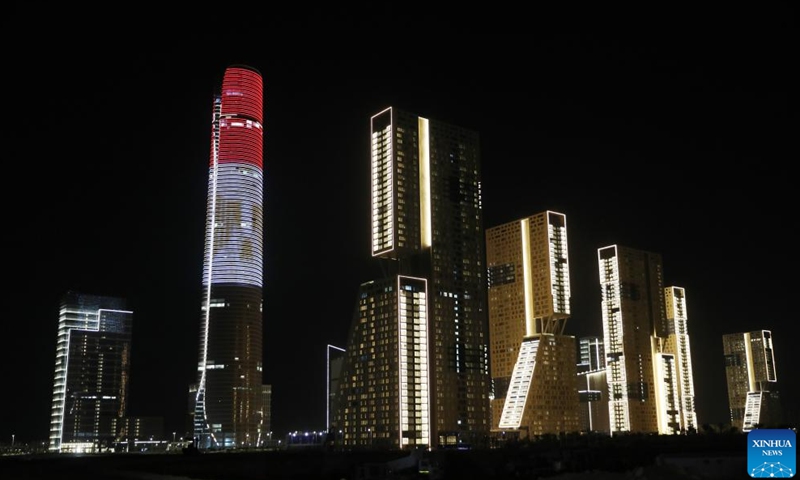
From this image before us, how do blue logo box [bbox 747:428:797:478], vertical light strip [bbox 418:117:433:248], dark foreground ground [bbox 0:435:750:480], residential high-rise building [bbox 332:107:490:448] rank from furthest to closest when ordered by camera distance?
vertical light strip [bbox 418:117:433:248] → residential high-rise building [bbox 332:107:490:448] → dark foreground ground [bbox 0:435:750:480] → blue logo box [bbox 747:428:797:478]

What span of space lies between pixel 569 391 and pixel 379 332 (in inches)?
2248

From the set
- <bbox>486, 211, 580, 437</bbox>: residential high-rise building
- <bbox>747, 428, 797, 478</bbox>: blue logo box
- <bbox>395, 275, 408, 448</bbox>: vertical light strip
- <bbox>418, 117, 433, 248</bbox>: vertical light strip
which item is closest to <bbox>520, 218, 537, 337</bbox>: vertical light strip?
<bbox>486, 211, 580, 437</bbox>: residential high-rise building

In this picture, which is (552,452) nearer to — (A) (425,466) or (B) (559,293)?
(A) (425,466)

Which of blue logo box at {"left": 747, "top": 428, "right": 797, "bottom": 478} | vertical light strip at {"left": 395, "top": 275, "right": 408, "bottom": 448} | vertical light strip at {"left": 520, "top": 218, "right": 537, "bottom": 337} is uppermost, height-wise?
vertical light strip at {"left": 520, "top": 218, "right": 537, "bottom": 337}

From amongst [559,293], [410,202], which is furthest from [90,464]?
[559,293]

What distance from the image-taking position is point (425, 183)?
537ft

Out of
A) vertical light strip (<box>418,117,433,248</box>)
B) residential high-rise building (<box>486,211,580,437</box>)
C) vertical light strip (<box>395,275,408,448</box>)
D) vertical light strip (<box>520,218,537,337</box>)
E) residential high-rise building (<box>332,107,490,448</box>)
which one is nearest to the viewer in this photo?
vertical light strip (<box>395,275,408,448</box>)

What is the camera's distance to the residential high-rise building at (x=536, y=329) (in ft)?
598

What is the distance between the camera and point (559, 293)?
612ft

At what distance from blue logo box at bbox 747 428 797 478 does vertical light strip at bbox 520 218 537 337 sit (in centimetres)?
16503

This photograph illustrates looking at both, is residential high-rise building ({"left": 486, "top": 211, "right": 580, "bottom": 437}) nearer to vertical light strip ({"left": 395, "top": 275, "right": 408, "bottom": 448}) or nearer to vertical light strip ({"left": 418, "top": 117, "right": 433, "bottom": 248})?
vertical light strip ({"left": 418, "top": 117, "right": 433, "bottom": 248})

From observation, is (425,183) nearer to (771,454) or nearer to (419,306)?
(419,306)

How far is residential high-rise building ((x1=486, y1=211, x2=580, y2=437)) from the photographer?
598 ft

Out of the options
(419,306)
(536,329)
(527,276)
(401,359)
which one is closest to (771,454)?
(401,359)
